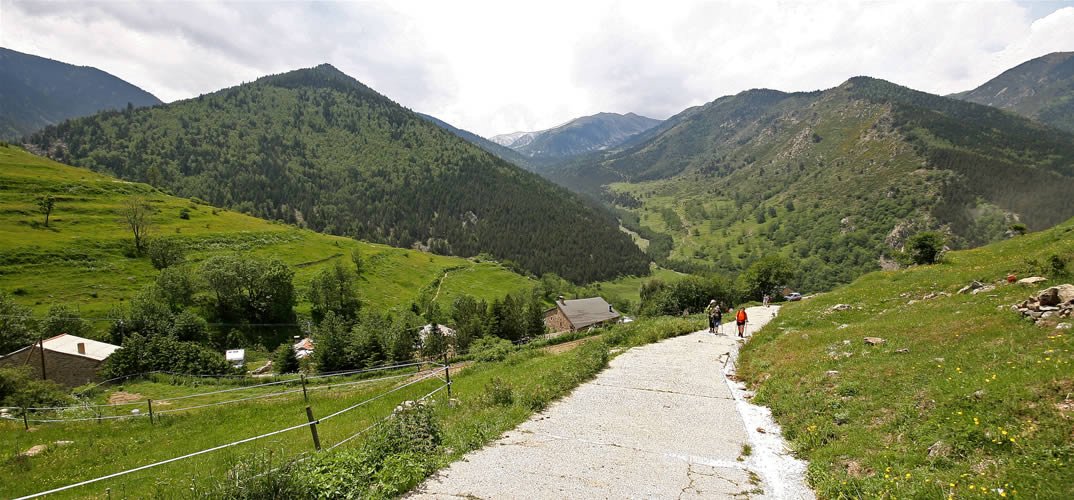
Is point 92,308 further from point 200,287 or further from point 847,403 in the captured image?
point 847,403

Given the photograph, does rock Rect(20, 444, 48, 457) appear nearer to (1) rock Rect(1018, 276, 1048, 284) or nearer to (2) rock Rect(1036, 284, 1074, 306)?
(2) rock Rect(1036, 284, 1074, 306)

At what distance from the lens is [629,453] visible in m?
10.1

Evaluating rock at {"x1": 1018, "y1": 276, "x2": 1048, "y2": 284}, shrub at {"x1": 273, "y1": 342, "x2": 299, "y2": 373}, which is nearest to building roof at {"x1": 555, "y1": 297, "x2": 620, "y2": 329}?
shrub at {"x1": 273, "y1": 342, "x2": 299, "y2": 373}

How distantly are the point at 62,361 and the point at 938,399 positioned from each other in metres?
77.2

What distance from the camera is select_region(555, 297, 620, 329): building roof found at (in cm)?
9762

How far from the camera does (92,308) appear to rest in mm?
67938

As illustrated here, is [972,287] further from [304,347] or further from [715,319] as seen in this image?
[304,347]

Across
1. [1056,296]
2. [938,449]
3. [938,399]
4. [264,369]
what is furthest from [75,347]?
[1056,296]

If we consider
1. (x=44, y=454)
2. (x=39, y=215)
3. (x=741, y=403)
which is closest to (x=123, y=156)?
(x=39, y=215)

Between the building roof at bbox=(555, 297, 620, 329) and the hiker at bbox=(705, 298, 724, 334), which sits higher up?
the hiker at bbox=(705, 298, 724, 334)

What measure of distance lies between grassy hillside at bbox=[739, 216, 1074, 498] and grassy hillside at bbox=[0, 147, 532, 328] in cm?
9219

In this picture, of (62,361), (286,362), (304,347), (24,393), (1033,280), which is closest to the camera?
(1033,280)

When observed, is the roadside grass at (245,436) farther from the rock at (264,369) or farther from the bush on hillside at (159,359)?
the rock at (264,369)

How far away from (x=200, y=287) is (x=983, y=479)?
104m
